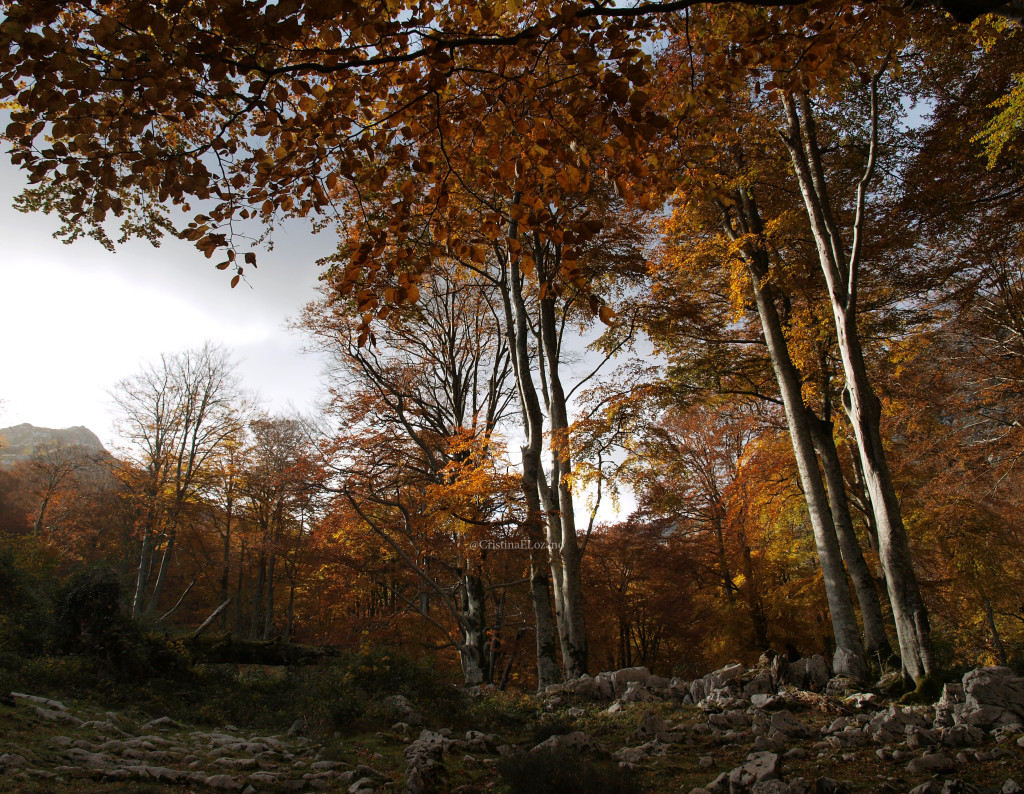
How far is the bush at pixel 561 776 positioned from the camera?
3252mm

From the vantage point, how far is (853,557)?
8.38 meters

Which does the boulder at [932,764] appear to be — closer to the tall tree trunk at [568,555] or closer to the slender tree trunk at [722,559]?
the tall tree trunk at [568,555]

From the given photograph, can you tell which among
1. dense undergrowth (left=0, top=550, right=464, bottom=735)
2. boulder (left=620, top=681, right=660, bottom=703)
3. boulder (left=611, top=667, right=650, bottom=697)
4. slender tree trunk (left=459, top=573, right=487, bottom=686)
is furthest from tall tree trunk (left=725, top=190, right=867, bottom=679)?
slender tree trunk (left=459, top=573, right=487, bottom=686)

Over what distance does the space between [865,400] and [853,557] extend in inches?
134

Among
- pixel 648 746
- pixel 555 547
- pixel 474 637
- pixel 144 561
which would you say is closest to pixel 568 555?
pixel 555 547

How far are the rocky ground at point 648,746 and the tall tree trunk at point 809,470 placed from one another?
615 millimetres

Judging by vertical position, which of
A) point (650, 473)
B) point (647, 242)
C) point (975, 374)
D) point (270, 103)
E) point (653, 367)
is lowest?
Result: point (650, 473)

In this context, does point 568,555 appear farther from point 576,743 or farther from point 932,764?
point 932,764

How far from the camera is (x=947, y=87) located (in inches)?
345

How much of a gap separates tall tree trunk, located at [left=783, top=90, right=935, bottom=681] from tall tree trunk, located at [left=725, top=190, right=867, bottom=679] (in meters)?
1.08

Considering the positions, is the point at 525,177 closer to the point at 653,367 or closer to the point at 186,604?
the point at 653,367

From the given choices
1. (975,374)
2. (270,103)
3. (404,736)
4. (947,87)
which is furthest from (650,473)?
(975,374)

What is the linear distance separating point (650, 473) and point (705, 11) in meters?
6.29

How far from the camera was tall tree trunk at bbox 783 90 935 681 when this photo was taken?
572cm
